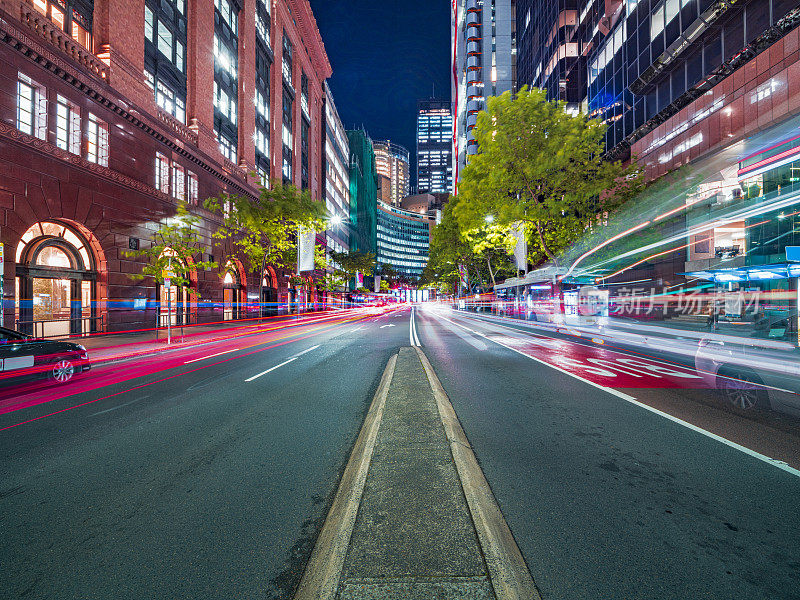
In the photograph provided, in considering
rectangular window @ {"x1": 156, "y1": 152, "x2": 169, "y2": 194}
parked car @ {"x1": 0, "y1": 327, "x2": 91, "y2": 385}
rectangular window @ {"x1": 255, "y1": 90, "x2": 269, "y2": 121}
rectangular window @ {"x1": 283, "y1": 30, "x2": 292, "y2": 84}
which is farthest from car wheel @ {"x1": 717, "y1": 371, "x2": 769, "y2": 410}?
rectangular window @ {"x1": 283, "y1": 30, "x2": 292, "y2": 84}

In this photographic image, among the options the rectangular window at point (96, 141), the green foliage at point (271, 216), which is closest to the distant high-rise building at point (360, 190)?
the green foliage at point (271, 216)

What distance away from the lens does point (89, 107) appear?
55.0 ft

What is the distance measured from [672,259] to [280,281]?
36.5 metres

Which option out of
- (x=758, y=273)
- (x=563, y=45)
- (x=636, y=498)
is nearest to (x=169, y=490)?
(x=636, y=498)

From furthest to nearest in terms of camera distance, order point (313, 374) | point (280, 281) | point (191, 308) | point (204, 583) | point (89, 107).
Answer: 1. point (280, 281)
2. point (191, 308)
3. point (89, 107)
4. point (313, 374)
5. point (204, 583)

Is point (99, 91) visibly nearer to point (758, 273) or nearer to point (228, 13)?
point (228, 13)

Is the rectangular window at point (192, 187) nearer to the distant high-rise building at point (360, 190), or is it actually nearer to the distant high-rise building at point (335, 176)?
the distant high-rise building at point (335, 176)

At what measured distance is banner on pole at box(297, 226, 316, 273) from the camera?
2730cm

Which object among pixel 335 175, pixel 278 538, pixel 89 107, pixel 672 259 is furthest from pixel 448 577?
pixel 335 175

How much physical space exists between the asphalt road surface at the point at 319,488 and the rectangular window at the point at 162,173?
1799cm

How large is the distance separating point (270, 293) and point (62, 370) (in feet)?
103

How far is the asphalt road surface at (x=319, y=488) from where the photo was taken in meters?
2.30

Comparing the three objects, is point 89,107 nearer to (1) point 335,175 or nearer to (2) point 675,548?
(2) point 675,548

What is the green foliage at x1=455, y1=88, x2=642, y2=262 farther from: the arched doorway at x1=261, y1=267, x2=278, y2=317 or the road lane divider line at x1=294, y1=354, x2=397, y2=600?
the arched doorway at x1=261, y1=267, x2=278, y2=317
